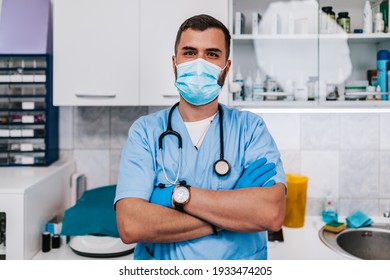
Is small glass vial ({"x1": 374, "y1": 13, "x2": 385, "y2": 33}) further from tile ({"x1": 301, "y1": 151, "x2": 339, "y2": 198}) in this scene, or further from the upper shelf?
tile ({"x1": 301, "y1": 151, "x2": 339, "y2": 198})

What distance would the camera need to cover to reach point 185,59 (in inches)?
42.0

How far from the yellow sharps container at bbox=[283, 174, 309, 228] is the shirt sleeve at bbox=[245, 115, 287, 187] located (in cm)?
64

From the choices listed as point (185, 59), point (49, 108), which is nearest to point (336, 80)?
point (185, 59)

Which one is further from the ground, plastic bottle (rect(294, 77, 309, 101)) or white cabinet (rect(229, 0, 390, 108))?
white cabinet (rect(229, 0, 390, 108))

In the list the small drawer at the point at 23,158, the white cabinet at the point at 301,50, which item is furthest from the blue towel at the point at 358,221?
the small drawer at the point at 23,158

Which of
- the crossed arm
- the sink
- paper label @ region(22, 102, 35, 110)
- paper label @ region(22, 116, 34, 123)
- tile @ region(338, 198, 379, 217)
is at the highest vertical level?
paper label @ region(22, 102, 35, 110)

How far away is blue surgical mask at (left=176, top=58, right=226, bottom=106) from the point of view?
1.05 metres

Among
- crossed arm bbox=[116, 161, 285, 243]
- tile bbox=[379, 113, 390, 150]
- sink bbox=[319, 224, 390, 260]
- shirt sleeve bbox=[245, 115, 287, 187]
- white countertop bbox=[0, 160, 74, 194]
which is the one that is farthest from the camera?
tile bbox=[379, 113, 390, 150]

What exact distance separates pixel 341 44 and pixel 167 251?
1.12m

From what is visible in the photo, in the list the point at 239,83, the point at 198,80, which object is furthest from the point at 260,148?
the point at 239,83

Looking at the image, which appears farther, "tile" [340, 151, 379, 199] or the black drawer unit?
"tile" [340, 151, 379, 199]

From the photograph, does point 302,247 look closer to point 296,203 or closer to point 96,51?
point 296,203

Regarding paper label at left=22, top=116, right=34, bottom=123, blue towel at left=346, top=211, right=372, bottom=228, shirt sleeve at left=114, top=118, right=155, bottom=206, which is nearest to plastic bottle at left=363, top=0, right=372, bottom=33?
blue towel at left=346, top=211, right=372, bottom=228
